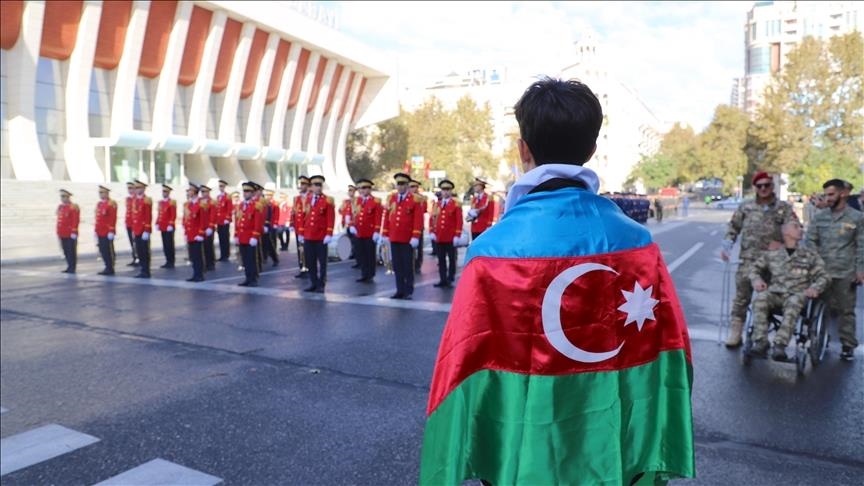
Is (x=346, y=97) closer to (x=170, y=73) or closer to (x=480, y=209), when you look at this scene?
(x=170, y=73)

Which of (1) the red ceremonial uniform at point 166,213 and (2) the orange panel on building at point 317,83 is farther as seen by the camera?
(2) the orange panel on building at point 317,83

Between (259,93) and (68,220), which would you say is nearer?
(68,220)

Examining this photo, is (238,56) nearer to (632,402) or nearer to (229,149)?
(229,149)

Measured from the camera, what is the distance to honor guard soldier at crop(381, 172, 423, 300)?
11.4 m

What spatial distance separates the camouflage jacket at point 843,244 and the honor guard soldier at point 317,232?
7821 millimetres

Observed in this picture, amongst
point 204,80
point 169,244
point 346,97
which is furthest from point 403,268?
point 346,97

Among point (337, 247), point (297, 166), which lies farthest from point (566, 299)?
point (297, 166)

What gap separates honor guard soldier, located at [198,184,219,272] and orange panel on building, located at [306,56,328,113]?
3974 cm

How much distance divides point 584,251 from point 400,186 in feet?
34.1

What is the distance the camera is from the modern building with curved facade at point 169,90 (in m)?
32.8

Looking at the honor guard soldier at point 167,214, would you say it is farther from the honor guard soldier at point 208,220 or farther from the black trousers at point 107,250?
the black trousers at point 107,250

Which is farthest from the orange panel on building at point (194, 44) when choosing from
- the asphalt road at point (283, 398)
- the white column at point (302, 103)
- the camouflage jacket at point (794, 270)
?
the camouflage jacket at point (794, 270)

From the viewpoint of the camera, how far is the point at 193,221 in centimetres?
1488

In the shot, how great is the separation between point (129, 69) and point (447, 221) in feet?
106
